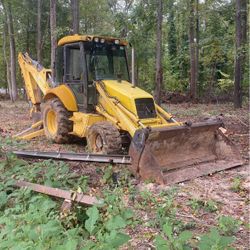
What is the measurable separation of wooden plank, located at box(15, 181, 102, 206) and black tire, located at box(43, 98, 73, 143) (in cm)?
366

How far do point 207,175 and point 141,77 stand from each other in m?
24.2

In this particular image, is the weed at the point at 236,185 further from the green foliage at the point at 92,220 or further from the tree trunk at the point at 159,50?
the tree trunk at the point at 159,50

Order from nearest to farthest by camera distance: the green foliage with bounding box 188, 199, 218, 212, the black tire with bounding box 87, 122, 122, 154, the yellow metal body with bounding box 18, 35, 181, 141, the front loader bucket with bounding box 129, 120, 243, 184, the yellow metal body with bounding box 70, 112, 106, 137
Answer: the green foliage with bounding box 188, 199, 218, 212 → the front loader bucket with bounding box 129, 120, 243, 184 → the black tire with bounding box 87, 122, 122, 154 → the yellow metal body with bounding box 18, 35, 181, 141 → the yellow metal body with bounding box 70, 112, 106, 137

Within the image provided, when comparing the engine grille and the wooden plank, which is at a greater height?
the engine grille

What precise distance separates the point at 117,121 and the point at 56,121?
6.91ft

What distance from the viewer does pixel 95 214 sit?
3.38m

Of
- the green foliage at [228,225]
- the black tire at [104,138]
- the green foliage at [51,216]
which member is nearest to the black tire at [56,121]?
the black tire at [104,138]

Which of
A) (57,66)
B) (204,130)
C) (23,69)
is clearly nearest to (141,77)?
(23,69)

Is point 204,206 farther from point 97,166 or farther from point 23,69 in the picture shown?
point 23,69

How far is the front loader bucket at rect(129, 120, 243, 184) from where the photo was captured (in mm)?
5590

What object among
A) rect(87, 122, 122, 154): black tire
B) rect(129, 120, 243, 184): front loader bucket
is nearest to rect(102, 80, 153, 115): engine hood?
rect(87, 122, 122, 154): black tire

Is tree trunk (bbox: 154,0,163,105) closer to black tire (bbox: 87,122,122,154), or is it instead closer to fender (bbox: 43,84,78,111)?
fender (bbox: 43,84,78,111)

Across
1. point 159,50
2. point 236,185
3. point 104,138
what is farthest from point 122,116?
point 159,50

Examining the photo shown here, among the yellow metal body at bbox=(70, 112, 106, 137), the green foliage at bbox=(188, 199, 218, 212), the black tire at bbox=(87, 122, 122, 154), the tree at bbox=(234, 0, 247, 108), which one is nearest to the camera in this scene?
the green foliage at bbox=(188, 199, 218, 212)
